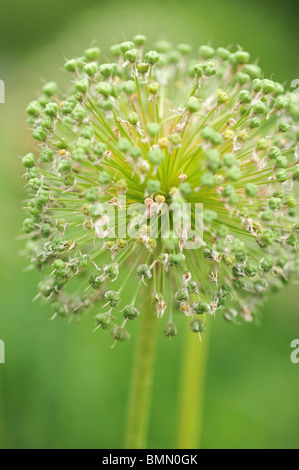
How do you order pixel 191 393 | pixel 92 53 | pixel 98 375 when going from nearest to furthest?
1. pixel 92 53
2. pixel 191 393
3. pixel 98 375

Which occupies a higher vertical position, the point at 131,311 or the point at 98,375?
the point at 131,311

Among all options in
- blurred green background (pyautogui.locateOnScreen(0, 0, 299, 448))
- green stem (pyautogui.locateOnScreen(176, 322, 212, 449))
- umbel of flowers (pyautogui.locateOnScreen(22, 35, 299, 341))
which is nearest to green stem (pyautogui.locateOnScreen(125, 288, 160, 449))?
umbel of flowers (pyautogui.locateOnScreen(22, 35, 299, 341))

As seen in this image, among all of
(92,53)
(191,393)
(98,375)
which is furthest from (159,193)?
(98,375)

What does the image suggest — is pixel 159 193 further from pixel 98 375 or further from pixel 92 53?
pixel 98 375

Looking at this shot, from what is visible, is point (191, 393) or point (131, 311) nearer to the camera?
point (131, 311)

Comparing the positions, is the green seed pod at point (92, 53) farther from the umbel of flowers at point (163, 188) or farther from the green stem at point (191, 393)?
the green stem at point (191, 393)

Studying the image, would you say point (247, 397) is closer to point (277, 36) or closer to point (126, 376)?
point (126, 376)
